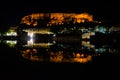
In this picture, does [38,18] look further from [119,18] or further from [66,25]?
[119,18]

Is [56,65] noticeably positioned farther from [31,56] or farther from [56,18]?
[56,18]

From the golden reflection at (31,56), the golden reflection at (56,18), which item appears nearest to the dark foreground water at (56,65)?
the golden reflection at (31,56)

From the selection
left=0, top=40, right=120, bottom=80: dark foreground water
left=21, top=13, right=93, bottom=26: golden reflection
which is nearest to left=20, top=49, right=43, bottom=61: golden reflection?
left=0, top=40, right=120, bottom=80: dark foreground water

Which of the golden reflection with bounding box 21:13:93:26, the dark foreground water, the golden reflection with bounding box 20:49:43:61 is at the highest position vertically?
the golden reflection with bounding box 21:13:93:26

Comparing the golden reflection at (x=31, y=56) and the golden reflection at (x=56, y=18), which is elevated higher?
the golden reflection at (x=56, y=18)

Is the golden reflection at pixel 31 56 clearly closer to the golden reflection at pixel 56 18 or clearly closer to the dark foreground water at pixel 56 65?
the dark foreground water at pixel 56 65

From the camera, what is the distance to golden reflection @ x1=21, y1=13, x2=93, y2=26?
120m

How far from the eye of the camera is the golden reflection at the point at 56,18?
393 ft

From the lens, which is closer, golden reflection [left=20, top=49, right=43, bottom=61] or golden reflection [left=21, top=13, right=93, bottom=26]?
golden reflection [left=20, top=49, right=43, bottom=61]

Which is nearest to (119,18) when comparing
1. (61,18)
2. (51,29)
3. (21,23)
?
(51,29)

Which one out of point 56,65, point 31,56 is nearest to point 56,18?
point 31,56

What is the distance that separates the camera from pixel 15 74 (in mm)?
11031

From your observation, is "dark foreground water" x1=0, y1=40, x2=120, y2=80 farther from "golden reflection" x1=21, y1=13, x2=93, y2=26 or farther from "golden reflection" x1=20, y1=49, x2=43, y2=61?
"golden reflection" x1=21, y1=13, x2=93, y2=26

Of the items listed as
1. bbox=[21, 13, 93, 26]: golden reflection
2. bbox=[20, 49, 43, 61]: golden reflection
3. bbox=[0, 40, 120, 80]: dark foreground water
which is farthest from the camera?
bbox=[21, 13, 93, 26]: golden reflection
